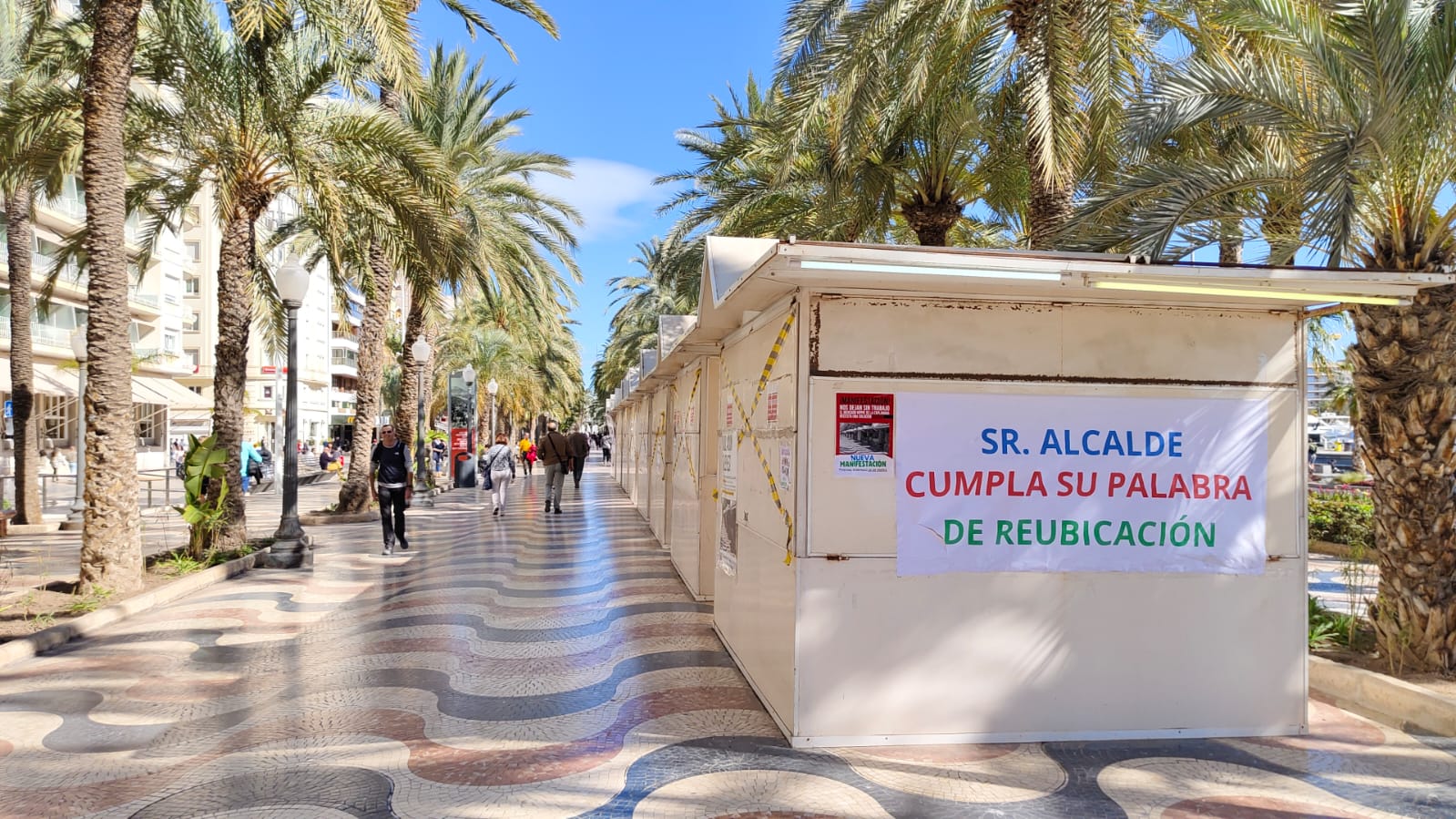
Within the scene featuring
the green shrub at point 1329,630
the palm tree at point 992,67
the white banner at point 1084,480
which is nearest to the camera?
the white banner at point 1084,480

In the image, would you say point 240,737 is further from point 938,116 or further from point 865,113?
point 938,116

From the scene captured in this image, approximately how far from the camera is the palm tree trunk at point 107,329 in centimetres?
843

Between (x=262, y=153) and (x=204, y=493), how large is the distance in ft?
13.9

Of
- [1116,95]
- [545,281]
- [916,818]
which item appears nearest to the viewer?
[916,818]

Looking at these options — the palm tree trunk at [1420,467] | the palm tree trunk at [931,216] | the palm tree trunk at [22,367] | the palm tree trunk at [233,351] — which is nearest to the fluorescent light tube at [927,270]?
the palm tree trunk at [1420,467]

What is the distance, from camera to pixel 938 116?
11.8 meters

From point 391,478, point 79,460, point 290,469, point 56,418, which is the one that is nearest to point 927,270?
point 391,478

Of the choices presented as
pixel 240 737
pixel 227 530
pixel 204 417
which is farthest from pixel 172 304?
pixel 240 737

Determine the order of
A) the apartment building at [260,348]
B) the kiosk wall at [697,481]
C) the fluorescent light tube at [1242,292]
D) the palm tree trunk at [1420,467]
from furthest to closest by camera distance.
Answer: the apartment building at [260,348], the kiosk wall at [697,481], the palm tree trunk at [1420,467], the fluorescent light tube at [1242,292]

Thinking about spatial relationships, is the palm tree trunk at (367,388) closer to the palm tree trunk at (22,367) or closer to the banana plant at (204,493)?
the palm tree trunk at (22,367)

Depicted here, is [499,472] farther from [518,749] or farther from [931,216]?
[518,749]

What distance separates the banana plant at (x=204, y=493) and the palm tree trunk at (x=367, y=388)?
633 centimetres

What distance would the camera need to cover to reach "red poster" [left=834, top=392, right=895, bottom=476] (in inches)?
187

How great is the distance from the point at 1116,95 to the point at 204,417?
4243 cm
